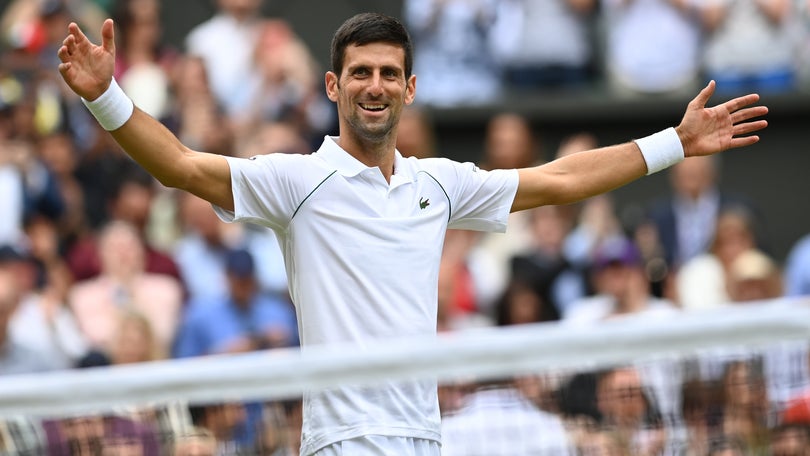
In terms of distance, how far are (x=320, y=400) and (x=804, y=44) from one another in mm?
10100

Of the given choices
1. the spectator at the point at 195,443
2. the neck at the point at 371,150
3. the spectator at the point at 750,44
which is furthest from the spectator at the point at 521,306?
A: the neck at the point at 371,150

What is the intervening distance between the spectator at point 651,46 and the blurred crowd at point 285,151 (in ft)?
0.06

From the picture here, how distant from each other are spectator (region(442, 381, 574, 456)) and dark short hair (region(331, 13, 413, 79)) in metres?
1.40

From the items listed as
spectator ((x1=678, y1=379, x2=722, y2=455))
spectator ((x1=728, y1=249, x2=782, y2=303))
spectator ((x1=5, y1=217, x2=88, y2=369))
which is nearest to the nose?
spectator ((x1=678, y1=379, x2=722, y2=455))

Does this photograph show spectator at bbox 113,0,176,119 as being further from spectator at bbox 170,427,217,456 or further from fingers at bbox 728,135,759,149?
fingers at bbox 728,135,759,149

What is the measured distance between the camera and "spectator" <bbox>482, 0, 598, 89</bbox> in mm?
14812

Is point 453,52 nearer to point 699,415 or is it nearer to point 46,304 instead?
point 46,304

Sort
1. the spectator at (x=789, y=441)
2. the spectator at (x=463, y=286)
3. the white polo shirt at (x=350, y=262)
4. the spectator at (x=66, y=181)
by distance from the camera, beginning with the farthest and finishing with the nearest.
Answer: the spectator at (x=66, y=181)
the spectator at (x=463, y=286)
the spectator at (x=789, y=441)
the white polo shirt at (x=350, y=262)

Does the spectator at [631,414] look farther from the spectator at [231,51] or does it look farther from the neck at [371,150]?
the spectator at [231,51]

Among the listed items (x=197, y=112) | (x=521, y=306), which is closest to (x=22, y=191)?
(x=197, y=112)

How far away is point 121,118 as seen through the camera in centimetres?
550

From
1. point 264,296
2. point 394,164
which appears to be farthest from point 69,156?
point 394,164

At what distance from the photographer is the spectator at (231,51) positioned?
14086mm

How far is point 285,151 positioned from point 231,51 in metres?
1.93
